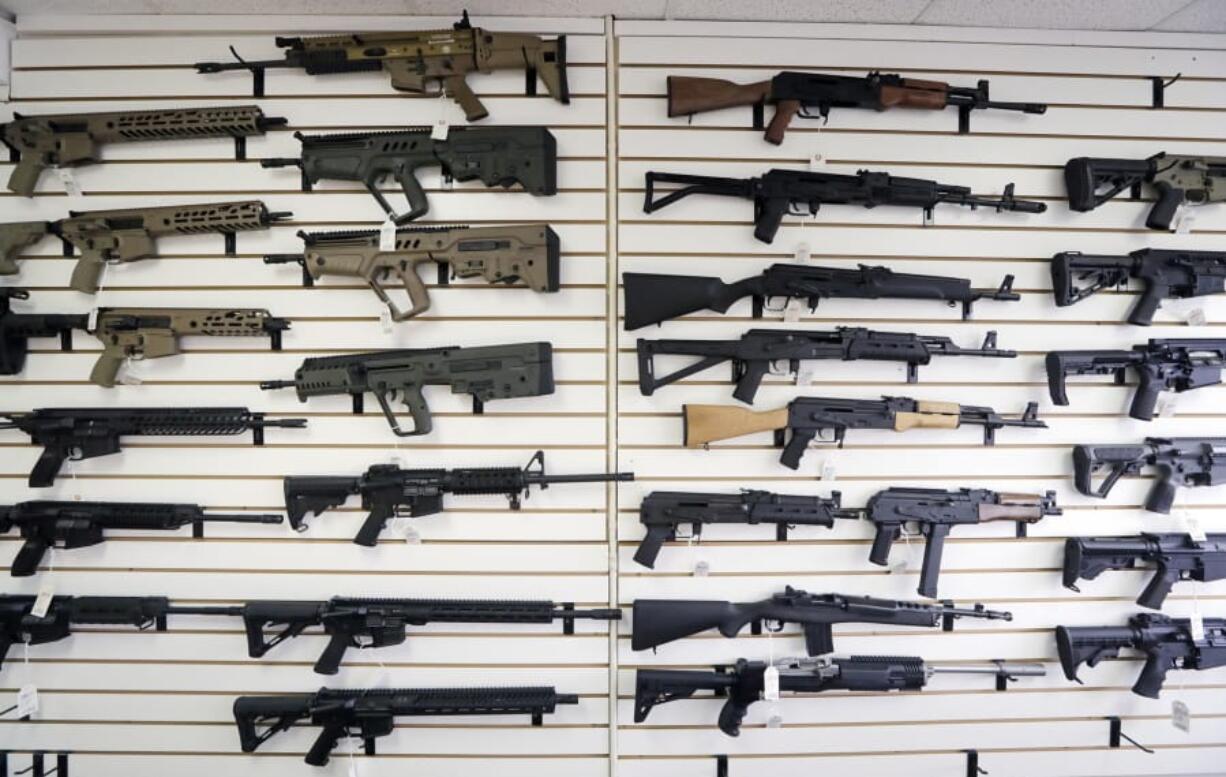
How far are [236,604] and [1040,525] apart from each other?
4748 mm

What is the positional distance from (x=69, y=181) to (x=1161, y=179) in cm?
636

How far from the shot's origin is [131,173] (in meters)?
3.57

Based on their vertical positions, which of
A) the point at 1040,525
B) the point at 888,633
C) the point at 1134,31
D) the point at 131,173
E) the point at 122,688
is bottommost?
the point at 122,688

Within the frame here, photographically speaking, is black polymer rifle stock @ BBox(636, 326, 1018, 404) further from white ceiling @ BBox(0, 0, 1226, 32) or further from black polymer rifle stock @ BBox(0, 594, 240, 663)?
black polymer rifle stock @ BBox(0, 594, 240, 663)

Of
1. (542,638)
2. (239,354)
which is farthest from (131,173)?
(542,638)

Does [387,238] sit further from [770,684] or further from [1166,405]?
[1166,405]

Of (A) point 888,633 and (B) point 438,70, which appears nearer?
(B) point 438,70

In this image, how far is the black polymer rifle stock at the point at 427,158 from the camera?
3.34 m

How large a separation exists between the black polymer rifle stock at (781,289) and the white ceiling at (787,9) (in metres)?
1.44

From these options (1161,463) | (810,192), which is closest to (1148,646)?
(1161,463)

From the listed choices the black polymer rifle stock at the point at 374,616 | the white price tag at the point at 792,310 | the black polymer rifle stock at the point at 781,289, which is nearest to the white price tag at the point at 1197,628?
the black polymer rifle stock at the point at 781,289

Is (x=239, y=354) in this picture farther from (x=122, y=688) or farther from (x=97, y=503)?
(x=122, y=688)

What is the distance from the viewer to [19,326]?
11.4 ft

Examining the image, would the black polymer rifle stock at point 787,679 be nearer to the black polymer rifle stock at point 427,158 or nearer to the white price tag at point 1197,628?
the white price tag at point 1197,628
